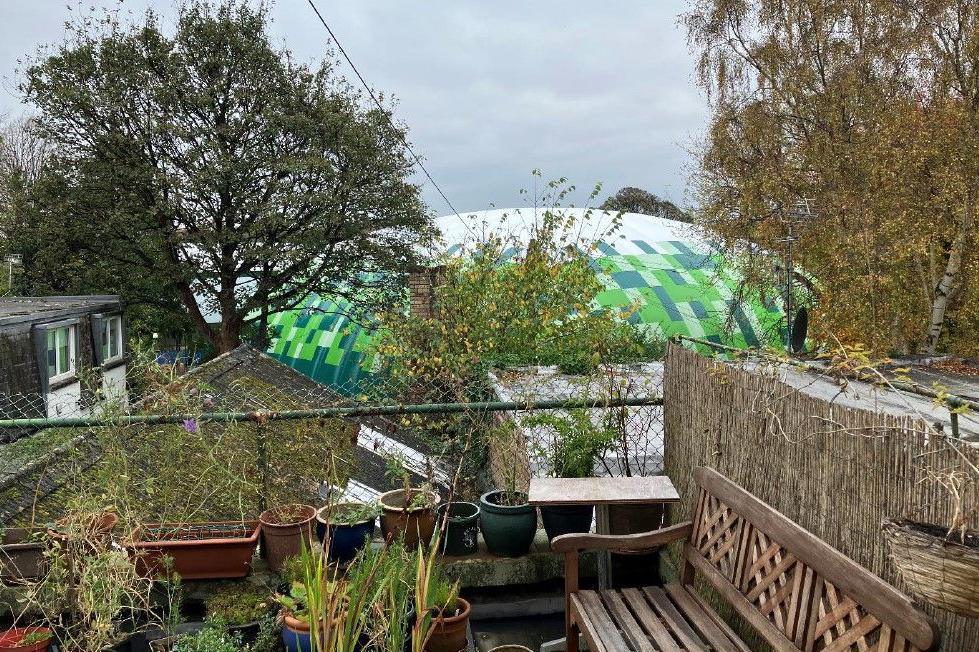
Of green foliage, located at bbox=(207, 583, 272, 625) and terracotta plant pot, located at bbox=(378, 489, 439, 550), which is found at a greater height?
terracotta plant pot, located at bbox=(378, 489, 439, 550)

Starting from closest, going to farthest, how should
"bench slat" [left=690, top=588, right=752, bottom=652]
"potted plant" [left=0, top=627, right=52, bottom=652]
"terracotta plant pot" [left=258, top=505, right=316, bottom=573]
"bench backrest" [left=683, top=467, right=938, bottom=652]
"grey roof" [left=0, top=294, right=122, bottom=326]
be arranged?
"bench backrest" [left=683, top=467, right=938, bottom=652]
"bench slat" [left=690, top=588, right=752, bottom=652]
"potted plant" [left=0, top=627, right=52, bottom=652]
"terracotta plant pot" [left=258, top=505, right=316, bottom=573]
"grey roof" [left=0, top=294, right=122, bottom=326]

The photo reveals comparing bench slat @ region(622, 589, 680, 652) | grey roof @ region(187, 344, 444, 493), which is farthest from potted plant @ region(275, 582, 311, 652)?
grey roof @ region(187, 344, 444, 493)

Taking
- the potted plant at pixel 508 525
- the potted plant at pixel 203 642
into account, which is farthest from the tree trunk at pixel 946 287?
the potted plant at pixel 203 642

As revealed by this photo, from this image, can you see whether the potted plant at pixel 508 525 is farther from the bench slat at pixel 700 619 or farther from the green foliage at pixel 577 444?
the bench slat at pixel 700 619

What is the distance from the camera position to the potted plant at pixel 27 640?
3393 mm

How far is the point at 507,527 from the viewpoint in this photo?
4.43 m

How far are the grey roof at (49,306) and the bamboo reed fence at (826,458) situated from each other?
651 inches

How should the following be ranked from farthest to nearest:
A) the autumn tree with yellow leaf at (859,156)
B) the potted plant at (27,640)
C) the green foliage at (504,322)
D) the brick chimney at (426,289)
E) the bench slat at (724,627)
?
the autumn tree with yellow leaf at (859,156) → the brick chimney at (426,289) → the green foliage at (504,322) → the potted plant at (27,640) → the bench slat at (724,627)

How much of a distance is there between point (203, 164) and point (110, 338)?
644cm

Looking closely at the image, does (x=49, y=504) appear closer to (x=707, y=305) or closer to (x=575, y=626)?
(x=575, y=626)

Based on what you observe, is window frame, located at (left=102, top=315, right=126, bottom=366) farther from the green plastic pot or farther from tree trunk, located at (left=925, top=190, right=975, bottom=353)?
tree trunk, located at (left=925, top=190, right=975, bottom=353)

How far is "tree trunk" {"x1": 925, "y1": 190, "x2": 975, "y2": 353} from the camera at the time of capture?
14.3 m

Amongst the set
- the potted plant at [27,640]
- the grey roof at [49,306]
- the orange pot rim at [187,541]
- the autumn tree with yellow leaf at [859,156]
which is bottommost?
the potted plant at [27,640]

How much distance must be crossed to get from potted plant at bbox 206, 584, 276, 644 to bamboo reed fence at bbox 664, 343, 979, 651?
2554 millimetres
